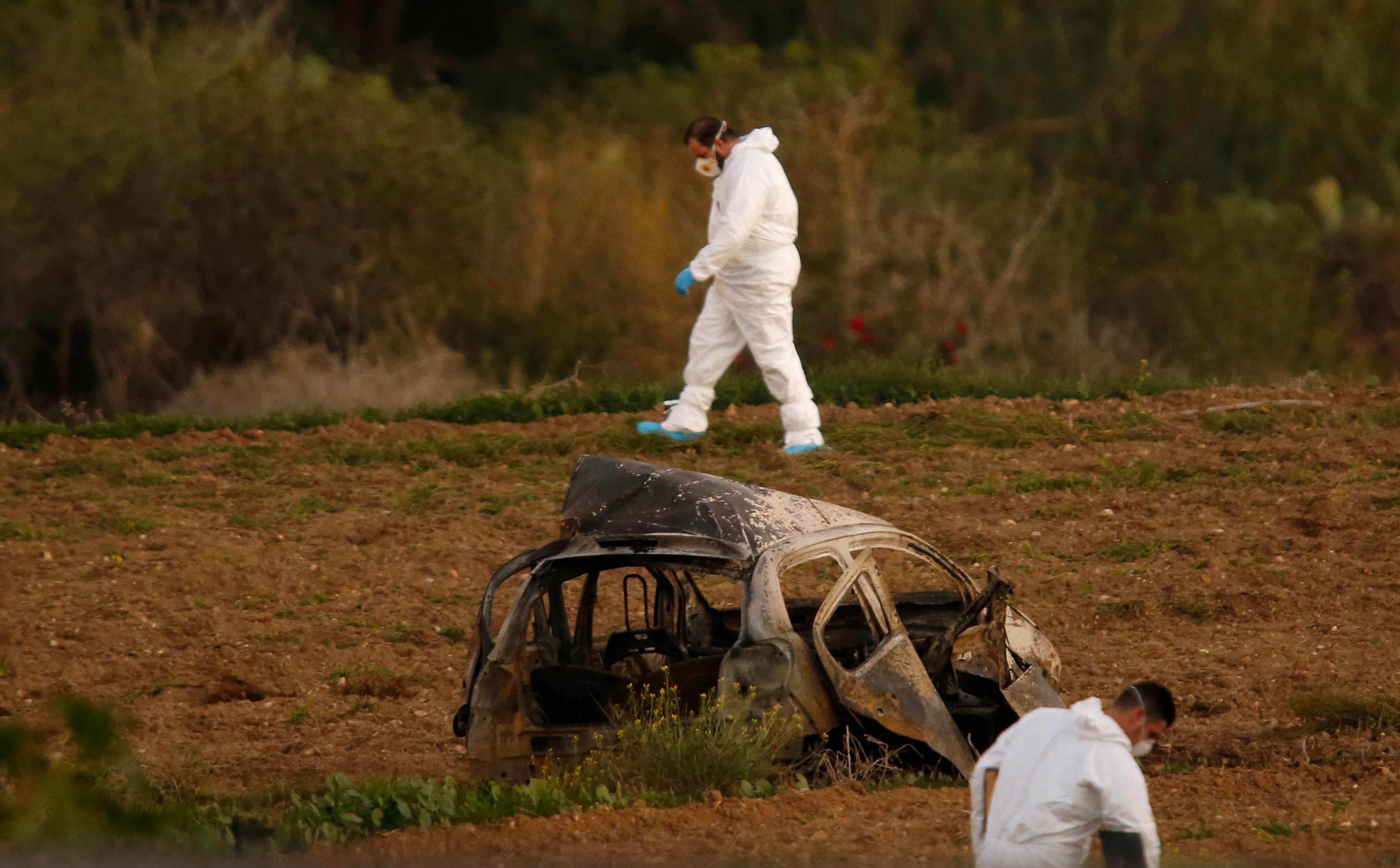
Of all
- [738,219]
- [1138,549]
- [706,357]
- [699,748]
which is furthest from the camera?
[706,357]

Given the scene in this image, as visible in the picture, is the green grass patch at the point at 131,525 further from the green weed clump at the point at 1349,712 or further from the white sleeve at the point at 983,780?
the white sleeve at the point at 983,780

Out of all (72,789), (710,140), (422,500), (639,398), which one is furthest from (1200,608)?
(72,789)

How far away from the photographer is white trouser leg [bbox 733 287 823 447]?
1306cm

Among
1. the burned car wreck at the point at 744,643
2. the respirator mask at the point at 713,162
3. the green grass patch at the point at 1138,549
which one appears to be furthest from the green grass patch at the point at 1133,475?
the burned car wreck at the point at 744,643

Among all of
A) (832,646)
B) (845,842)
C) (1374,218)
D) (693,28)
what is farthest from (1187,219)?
(845,842)

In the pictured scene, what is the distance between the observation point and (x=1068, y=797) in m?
4.83

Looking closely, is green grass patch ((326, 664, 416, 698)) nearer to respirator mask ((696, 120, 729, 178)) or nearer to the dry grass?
respirator mask ((696, 120, 729, 178))

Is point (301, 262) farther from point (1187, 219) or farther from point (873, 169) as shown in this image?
point (1187, 219)

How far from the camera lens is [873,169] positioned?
21938 mm

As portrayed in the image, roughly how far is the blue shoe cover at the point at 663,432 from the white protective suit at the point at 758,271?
2.27ft

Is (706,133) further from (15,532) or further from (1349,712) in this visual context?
(1349,712)

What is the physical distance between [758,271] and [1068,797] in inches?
336

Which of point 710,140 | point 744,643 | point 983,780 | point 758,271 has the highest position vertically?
point 710,140

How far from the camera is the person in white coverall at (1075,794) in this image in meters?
4.81
